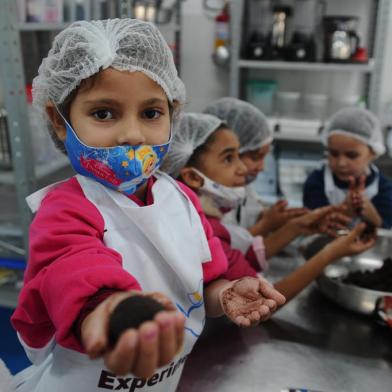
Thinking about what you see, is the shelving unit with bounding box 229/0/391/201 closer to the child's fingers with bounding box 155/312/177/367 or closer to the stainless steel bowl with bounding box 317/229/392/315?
the stainless steel bowl with bounding box 317/229/392/315

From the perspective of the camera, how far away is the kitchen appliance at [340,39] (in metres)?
2.55

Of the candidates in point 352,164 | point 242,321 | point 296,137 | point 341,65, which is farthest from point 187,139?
point 341,65

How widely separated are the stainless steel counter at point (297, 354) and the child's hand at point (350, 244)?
0.14m

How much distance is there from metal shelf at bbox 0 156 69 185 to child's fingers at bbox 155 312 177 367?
51.4 inches

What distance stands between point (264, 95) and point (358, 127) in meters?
1.13

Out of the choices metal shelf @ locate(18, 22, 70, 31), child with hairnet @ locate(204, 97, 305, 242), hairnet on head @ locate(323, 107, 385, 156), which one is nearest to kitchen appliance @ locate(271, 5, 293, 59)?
hairnet on head @ locate(323, 107, 385, 156)

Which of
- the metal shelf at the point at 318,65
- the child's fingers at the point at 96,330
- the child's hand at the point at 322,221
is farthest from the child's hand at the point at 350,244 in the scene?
the metal shelf at the point at 318,65

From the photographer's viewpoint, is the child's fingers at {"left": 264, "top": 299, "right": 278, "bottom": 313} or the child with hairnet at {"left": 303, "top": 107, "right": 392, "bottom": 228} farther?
the child with hairnet at {"left": 303, "top": 107, "right": 392, "bottom": 228}

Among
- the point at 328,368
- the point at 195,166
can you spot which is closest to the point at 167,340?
the point at 328,368

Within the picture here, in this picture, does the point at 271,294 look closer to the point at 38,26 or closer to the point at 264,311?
the point at 264,311

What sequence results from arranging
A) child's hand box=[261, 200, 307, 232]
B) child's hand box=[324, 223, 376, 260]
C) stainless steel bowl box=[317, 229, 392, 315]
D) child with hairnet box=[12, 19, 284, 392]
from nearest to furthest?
child with hairnet box=[12, 19, 284, 392] < stainless steel bowl box=[317, 229, 392, 315] < child's hand box=[324, 223, 376, 260] < child's hand box=[261, 200, 307, 232]

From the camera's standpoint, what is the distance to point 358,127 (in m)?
1.82

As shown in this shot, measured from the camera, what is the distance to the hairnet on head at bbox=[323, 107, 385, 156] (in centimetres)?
182

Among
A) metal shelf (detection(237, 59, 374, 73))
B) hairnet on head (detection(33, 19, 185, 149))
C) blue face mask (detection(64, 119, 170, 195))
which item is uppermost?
hairnet on head (detection(33, 19, 185, 149))
